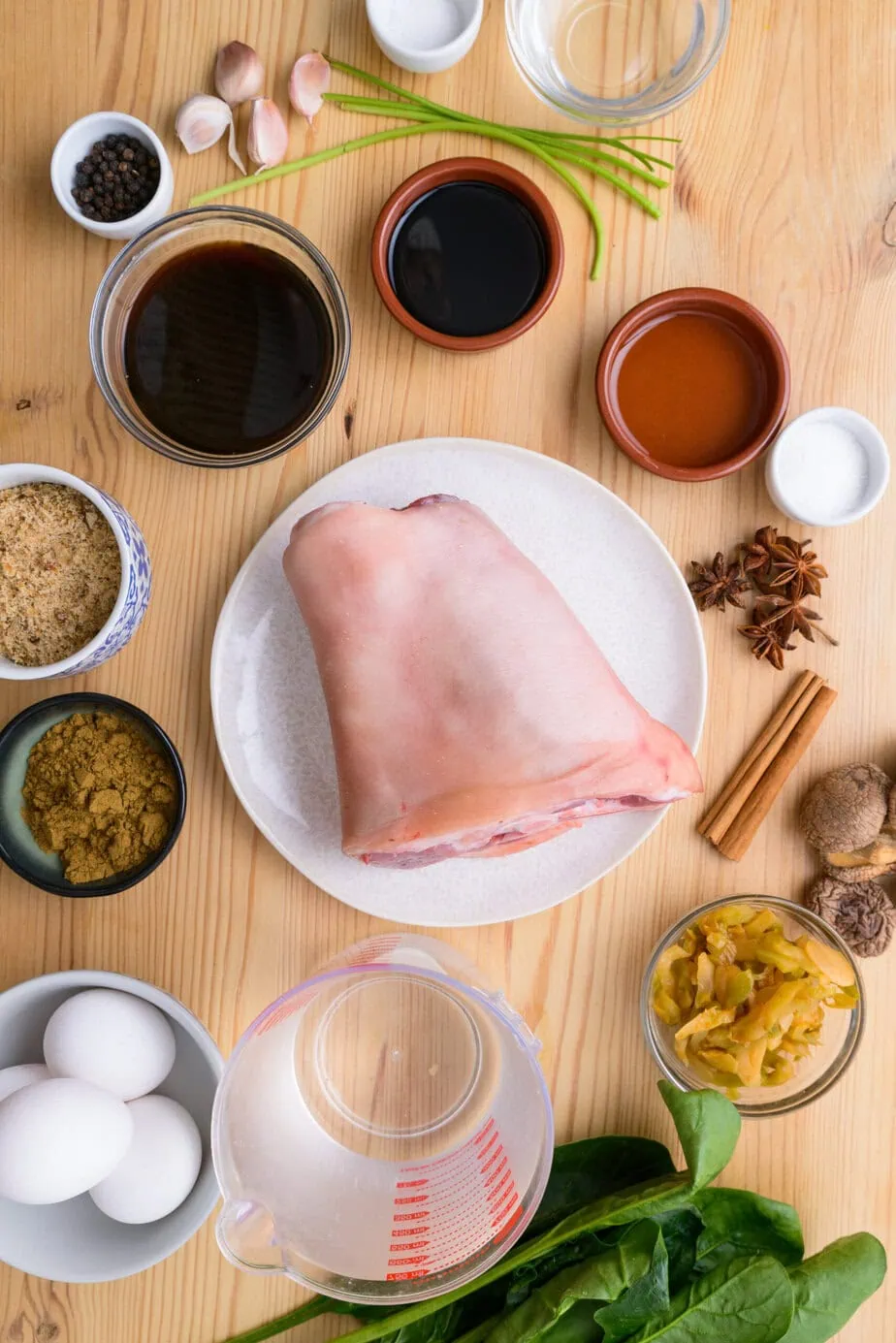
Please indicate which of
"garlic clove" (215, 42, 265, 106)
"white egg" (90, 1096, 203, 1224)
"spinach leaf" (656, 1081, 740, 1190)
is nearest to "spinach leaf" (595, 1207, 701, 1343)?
"spinach leaf" (656, 1081, 740, 1190)

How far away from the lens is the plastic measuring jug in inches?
39.5

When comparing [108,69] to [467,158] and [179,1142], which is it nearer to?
[467,158]

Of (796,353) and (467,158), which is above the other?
(467,158)

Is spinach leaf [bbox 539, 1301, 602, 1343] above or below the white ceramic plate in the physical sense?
below

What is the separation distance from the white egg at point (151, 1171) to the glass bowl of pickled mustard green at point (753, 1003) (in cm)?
52

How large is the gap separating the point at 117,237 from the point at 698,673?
83 cm

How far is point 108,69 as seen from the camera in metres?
1.18

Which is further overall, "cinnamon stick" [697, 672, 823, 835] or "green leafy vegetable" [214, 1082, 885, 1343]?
"cinnamon stick" [697, 672, 823, 835]

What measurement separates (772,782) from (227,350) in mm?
794

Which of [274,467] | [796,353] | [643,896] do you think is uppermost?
[796,353]

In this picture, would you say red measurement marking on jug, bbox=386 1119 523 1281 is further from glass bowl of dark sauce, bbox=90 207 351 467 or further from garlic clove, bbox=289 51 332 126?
garlic clove, bbox=289 51 332 126

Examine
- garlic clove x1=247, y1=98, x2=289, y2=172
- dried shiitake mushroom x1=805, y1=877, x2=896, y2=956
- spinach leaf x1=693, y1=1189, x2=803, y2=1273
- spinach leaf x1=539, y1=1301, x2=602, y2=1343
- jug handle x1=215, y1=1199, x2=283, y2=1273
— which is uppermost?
garlic clove x1=247, y1=98, x2=289, y2=172

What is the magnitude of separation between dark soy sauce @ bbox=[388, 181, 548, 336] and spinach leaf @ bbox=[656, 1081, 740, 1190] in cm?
87

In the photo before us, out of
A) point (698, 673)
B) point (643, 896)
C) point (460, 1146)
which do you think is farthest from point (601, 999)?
point (698, 673)
